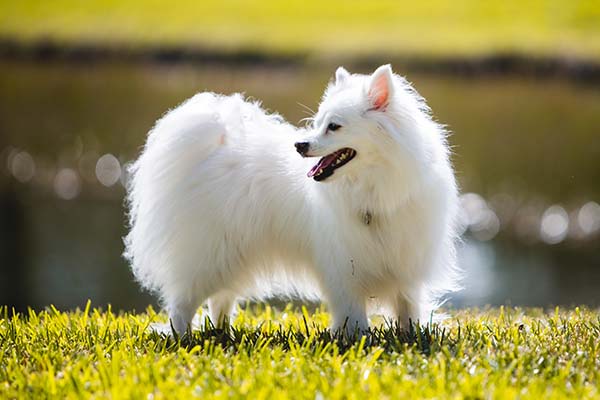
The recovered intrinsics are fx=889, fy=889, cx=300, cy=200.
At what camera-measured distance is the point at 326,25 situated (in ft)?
113

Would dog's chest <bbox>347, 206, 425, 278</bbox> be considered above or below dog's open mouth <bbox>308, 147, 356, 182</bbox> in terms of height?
below

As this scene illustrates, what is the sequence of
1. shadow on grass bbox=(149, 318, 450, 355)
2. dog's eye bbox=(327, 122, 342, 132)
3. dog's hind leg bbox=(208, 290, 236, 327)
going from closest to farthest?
shadow on grass bbox=(149, 318, 450, 355), dog's eye bbox=(327, 122, 342, 132), dog's hind leg bbox=(208, 290, 236, 327)

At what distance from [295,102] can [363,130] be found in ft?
59.1

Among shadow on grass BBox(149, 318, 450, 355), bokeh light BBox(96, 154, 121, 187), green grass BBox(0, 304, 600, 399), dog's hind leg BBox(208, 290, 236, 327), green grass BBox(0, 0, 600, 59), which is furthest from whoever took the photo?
green grass BBox(0, 0, 600, 59)

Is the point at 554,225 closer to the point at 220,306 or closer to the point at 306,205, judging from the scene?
the point at 220,306

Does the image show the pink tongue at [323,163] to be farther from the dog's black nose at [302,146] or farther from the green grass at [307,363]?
the green grass at [307,363]

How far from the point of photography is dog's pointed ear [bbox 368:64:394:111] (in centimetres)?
643

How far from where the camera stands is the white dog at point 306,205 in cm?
649

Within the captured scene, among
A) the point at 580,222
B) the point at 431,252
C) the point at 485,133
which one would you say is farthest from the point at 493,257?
the point at 431,252

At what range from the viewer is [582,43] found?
95.1 feet

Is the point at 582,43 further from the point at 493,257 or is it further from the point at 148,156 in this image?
the point at 148,156

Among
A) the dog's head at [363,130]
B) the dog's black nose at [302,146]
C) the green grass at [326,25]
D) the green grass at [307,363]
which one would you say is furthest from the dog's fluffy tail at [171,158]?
the green grass at [326,25]

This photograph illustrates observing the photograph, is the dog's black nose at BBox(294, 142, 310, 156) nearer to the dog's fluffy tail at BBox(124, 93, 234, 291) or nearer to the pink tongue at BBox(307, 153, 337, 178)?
the pink tongue at BBox(307, 153, 337, 178)

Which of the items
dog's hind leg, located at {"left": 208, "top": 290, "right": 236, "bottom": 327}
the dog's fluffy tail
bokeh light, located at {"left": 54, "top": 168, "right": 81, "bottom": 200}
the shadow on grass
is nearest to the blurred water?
bokeh light, located at {"left": 54, "top": 168, "right": 81, "bottom": 200}
